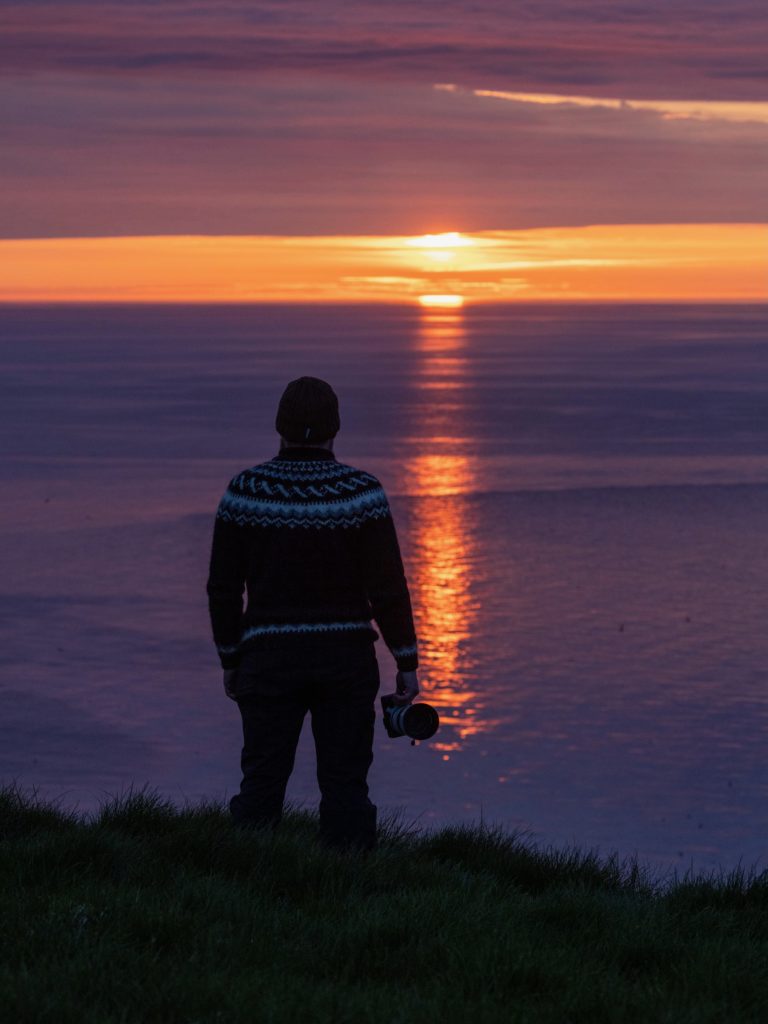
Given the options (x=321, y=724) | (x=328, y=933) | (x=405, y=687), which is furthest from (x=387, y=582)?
(x=328, y=933)

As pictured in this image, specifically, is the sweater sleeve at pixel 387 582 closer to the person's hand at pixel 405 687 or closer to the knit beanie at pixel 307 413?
the person's hand at pixel 405 687

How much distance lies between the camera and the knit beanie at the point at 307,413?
607cm

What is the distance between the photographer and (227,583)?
621 centimetres

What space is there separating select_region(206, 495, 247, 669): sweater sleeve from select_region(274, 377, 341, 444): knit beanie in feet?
1.33

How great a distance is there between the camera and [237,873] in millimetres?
5695

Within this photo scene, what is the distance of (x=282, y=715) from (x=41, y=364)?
152m

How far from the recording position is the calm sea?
24.6 m

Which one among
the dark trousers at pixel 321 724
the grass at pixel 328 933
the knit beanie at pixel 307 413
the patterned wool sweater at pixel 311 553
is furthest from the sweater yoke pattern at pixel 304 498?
the grass at pixel 328 933

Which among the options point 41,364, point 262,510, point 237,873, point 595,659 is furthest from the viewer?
point 41,364

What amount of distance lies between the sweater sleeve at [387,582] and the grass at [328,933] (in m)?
0.85

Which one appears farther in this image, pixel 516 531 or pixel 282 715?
pixel 516 531

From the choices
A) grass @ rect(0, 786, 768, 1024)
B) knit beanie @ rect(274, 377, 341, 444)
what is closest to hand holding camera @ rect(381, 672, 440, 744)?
grass @ rect(0, 786, 768, 1024)

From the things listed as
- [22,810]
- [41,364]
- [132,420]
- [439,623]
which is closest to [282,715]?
[22,810]

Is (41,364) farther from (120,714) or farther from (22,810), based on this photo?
(22,810)
